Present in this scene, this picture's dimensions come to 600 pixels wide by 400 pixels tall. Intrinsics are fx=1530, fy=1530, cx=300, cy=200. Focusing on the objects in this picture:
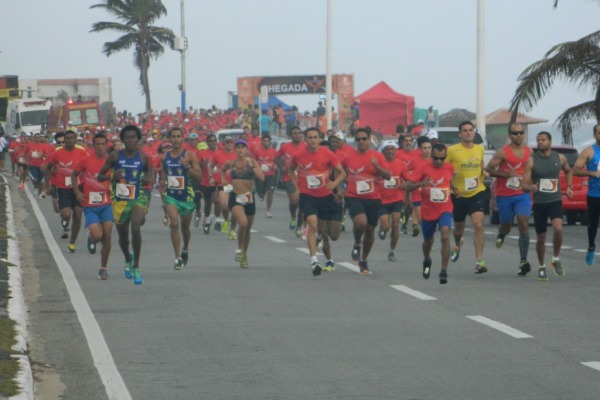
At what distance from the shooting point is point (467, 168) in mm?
17828

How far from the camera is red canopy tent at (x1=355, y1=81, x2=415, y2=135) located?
54062mm

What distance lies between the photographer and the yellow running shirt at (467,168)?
58.5 feet

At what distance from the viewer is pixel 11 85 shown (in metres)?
81.5

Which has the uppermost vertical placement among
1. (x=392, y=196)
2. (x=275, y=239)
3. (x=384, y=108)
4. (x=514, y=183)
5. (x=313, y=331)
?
(x=384, y=108)

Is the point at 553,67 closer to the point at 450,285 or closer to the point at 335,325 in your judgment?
the point at 450,285

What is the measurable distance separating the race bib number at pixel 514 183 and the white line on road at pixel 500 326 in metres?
4.60

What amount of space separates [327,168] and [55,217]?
14.3 metres

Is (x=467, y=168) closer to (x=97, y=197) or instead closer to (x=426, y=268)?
(x=426, y=268)

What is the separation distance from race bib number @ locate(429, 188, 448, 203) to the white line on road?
3.72 m

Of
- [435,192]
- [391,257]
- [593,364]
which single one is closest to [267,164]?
[391,257]

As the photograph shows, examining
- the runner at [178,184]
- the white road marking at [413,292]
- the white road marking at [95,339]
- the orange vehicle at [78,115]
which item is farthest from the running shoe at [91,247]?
the orange vehicle at [78,115]

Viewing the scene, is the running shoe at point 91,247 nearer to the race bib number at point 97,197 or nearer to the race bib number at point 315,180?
the race bib number at point 97,197

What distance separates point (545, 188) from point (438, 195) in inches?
55.2

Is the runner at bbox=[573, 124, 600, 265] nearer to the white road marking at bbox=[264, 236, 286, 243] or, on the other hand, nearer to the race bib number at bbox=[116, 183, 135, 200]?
the race bib number at bbox=[116, 183, 135, 200]
